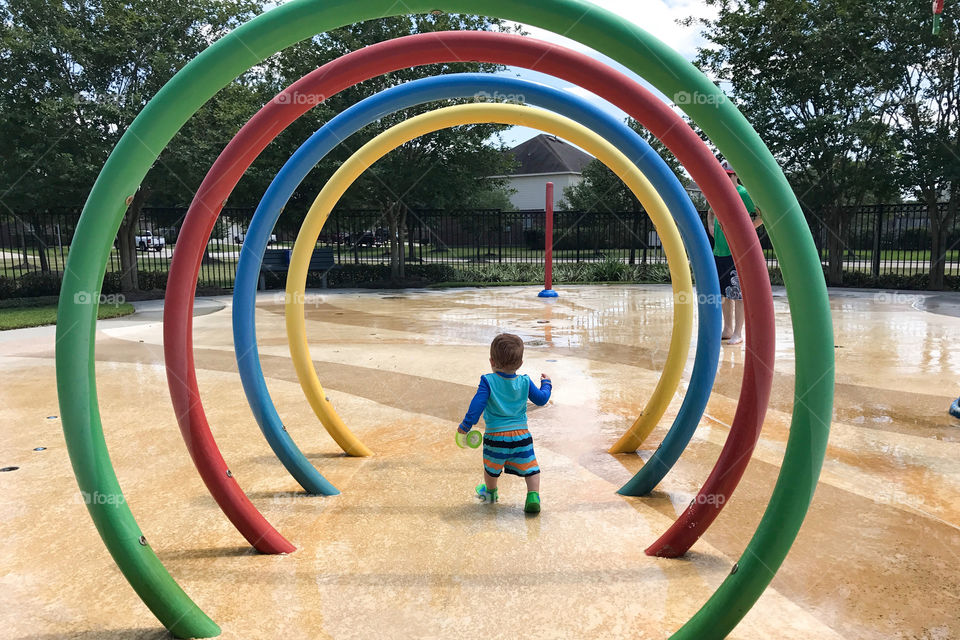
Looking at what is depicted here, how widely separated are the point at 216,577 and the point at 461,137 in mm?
15466

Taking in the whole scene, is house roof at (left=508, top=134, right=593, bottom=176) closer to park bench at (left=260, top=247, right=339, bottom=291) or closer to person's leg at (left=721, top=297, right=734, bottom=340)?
park bench at (left=260, top=247, right=339, bottom=291)

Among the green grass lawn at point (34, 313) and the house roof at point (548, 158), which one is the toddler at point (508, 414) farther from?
the house roof at point (548, 158)

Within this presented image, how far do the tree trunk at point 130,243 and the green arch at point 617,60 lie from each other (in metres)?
14.4

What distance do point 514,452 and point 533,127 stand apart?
220 centimetres

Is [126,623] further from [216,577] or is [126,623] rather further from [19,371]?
[19,371]

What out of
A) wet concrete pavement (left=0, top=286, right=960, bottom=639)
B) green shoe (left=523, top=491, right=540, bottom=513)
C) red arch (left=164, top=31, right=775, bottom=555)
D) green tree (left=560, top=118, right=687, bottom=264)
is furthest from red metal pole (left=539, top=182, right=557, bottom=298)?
green tree (left=560, top=118, right=687, bottom=264)

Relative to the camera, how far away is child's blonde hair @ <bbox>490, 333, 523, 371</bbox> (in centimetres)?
358

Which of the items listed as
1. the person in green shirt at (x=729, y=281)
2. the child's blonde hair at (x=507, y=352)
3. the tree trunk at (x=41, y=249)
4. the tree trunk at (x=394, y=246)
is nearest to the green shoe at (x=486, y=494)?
the child's blonde hair at (x=507, y=352)

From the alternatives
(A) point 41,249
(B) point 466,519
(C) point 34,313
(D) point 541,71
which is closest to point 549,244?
(C) point 34,313

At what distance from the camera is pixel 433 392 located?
6.24 meters

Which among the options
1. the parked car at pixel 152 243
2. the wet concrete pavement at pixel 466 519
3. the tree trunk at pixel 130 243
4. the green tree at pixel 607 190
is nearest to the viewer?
the wet concrete pavement at pixel 466 519

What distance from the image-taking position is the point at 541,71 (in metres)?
2.50

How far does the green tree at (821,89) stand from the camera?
16.2 m

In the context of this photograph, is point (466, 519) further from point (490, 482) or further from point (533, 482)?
point (533, 482)
